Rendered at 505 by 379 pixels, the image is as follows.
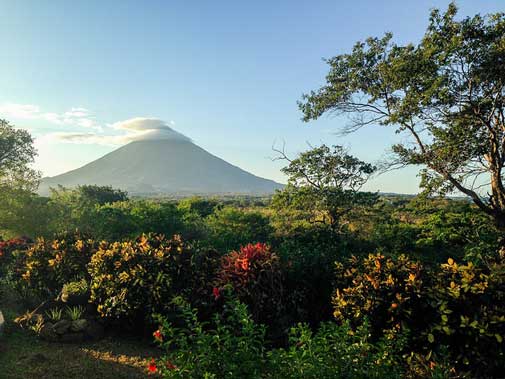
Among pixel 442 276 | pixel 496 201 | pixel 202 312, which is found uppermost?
pixel 496 201

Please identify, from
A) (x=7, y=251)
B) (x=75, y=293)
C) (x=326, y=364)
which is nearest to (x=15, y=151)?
(x=7, y=251)

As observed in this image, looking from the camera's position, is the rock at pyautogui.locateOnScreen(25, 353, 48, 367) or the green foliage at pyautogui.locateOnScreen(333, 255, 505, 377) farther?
the rock at pyautogui.locateOnScreen(25, 353, 48, 367)

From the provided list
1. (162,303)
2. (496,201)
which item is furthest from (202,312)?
(496,201)

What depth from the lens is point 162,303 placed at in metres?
5.83

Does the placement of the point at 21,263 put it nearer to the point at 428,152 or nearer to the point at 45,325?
the point at 45,325

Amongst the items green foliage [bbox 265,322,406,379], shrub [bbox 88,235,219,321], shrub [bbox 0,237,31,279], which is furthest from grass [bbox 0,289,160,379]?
shrub [bbox 0,237,31,279]

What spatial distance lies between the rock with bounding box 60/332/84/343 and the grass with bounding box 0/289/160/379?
0.42 ft

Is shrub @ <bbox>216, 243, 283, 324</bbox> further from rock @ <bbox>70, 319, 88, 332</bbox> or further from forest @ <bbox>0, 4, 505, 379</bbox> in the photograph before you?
rock @ <bbox>70, 319, 88, 332</bbox>

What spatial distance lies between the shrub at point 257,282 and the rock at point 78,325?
7.97 feet

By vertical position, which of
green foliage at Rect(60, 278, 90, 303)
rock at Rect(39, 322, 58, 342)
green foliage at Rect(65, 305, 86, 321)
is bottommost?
rock at Rect(39, 322, 58, 342)

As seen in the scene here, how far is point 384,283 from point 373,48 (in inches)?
371


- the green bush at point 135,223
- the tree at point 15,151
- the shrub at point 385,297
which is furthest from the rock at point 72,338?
the tree at point 15,151

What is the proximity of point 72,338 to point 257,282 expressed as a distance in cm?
329

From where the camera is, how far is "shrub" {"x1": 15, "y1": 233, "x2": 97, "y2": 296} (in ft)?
25.0
